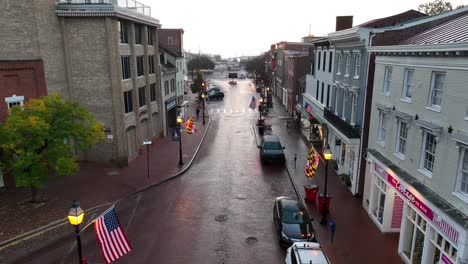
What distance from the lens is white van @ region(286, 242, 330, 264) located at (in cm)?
1278

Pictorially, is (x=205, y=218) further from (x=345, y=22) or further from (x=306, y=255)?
(x=345, y=22)

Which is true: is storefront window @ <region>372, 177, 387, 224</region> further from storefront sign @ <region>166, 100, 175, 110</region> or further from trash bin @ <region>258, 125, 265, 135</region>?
storefront sign @ <region>166, 100, 175, 110</region>

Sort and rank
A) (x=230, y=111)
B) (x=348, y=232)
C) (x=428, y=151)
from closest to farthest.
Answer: (x=428, y=151) < (x=348, y=232) < (x=230, y=111)

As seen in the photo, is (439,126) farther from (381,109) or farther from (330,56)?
(330,56)

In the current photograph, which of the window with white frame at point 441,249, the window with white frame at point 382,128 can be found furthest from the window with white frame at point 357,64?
the window with white frame at point 441,249

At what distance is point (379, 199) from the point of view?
57.8 feet

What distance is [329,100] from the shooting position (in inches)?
1142

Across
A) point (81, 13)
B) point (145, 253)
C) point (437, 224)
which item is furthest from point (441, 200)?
point (81, 13)

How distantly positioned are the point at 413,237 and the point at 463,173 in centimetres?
412

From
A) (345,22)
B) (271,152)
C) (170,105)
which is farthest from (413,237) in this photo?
(170,105)

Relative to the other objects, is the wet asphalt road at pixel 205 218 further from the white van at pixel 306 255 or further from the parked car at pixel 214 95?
the parked car at pixel 214 95

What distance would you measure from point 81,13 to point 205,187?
14.7 meters

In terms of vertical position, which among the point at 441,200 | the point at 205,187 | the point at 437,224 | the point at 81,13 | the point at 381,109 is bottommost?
the point at 205,187

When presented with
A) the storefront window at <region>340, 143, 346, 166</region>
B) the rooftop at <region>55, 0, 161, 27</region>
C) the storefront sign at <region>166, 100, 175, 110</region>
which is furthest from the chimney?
the storefront sign at <region>166, 100, 175, 110</region>
